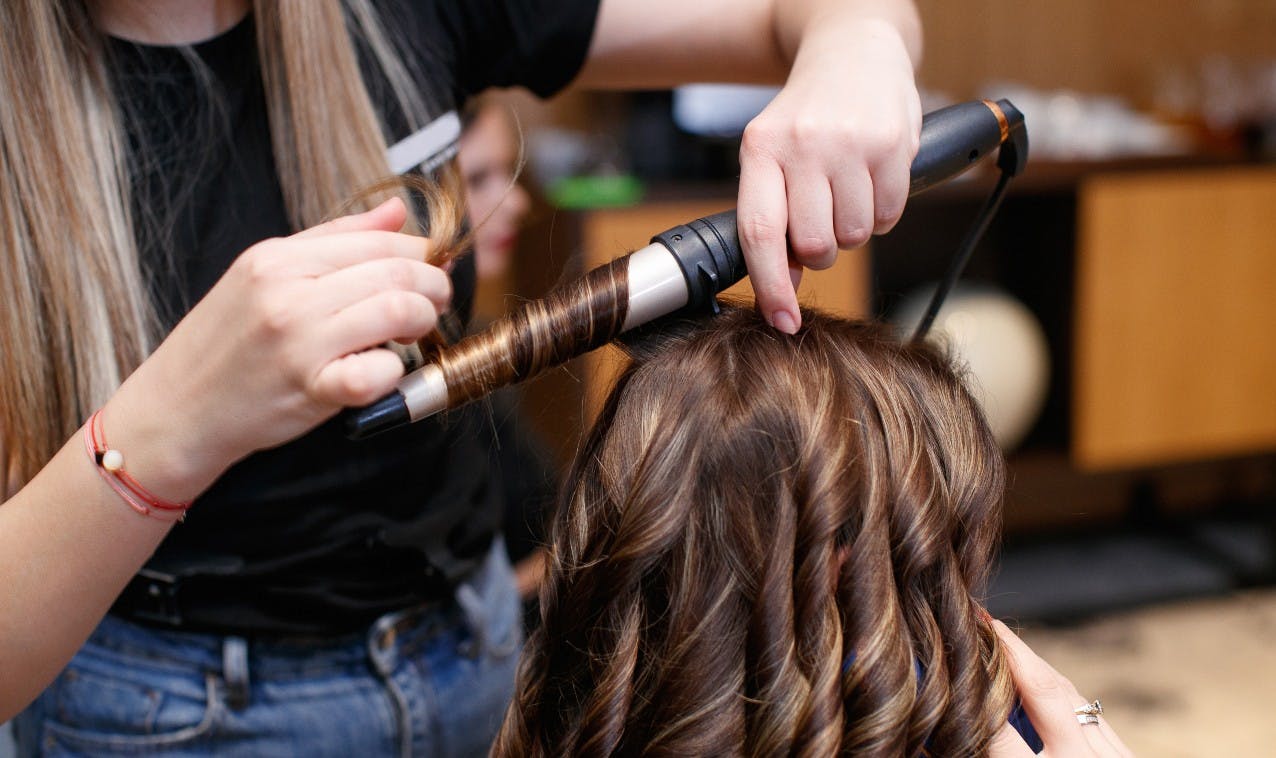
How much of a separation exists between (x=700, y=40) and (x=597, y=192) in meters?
1.20

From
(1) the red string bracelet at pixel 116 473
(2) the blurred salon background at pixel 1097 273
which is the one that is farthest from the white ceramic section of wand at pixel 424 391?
(2) the blurred salon background at pixel 1097 273

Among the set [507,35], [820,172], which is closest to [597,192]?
[507,35]

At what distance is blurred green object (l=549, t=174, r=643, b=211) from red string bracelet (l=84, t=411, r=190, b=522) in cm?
142

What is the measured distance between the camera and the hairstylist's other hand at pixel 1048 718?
0.57 m

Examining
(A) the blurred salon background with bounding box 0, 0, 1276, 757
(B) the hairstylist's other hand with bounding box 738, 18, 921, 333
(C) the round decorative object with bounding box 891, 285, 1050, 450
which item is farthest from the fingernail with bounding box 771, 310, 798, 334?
(C) the round decorative object with bounding box 891, 285, 1050, 450

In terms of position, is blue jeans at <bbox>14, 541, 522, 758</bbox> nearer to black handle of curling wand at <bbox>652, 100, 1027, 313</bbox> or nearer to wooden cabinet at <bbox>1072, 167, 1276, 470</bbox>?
black handle of curling wand at <bbox>652, 100, 1027, 313</bbox>

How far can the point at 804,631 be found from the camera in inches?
22.2

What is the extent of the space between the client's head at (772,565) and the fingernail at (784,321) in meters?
0.03

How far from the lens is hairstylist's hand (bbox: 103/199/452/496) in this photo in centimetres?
44

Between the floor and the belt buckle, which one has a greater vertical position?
the belt buckle

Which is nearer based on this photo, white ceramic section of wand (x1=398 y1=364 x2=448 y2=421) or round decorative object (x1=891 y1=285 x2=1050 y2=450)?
white ceramic section of wand (x1=398 y1=364 x2=448 y2=421)

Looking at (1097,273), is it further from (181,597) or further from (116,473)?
(116,473)

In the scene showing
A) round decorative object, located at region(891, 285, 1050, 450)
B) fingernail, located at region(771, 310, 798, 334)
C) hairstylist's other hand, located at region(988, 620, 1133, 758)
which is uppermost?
fingernail, located at region(771, 310, 798, 334)

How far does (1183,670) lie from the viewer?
1927mm
